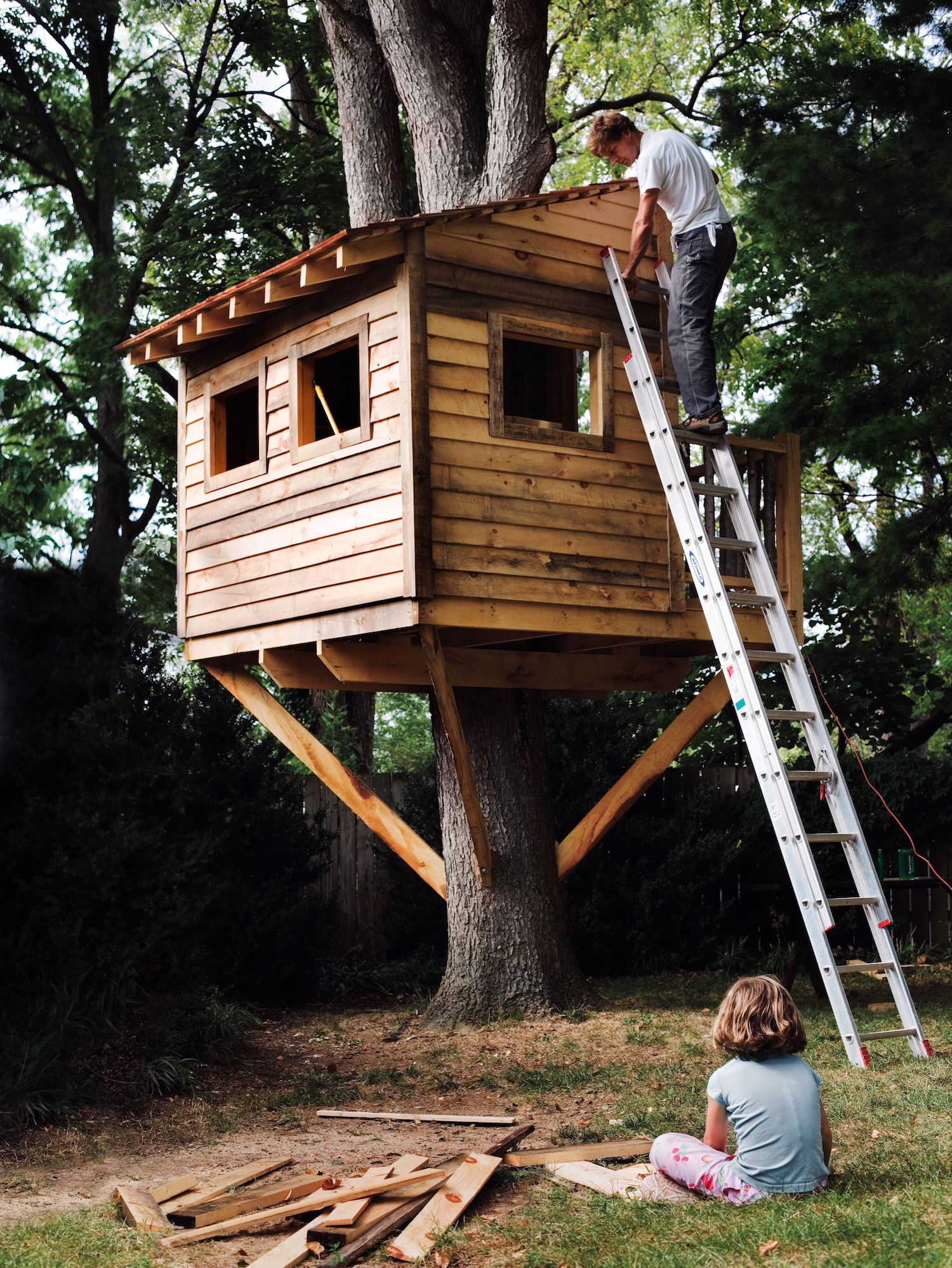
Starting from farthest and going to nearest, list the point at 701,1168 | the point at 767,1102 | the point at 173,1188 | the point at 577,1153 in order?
1. the point at 577,1153
2. the point at 173,1188
3. the point at 701,1168
4. the point at 767,1102

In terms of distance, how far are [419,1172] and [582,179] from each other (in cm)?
2269

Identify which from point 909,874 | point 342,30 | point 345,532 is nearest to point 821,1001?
point 909,874

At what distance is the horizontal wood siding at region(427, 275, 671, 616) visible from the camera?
8.15m

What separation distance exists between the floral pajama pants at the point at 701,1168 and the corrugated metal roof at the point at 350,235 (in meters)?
5.26

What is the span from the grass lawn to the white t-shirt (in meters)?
5.05

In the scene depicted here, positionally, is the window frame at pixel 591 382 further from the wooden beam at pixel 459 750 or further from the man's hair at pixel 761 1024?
the man's hair at pixel 761 1024

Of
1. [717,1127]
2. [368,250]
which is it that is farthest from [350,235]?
[717,1127]

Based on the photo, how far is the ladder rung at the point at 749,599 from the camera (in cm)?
770

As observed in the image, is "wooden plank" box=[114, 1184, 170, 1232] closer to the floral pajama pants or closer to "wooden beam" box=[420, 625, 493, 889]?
the floral pajama pants

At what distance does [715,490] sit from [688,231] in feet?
5.28

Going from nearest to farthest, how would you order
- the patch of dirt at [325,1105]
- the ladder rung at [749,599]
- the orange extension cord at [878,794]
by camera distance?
the patch of dirt at [325,1105] → the ladder rung at [749,599] → the orange extension cord at [878,794]

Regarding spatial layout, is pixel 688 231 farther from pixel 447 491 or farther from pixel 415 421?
pixel 447 491

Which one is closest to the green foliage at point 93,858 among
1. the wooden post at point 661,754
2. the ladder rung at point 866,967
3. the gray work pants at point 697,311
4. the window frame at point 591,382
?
the wooden post at point 661,754

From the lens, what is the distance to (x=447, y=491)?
8094mm
